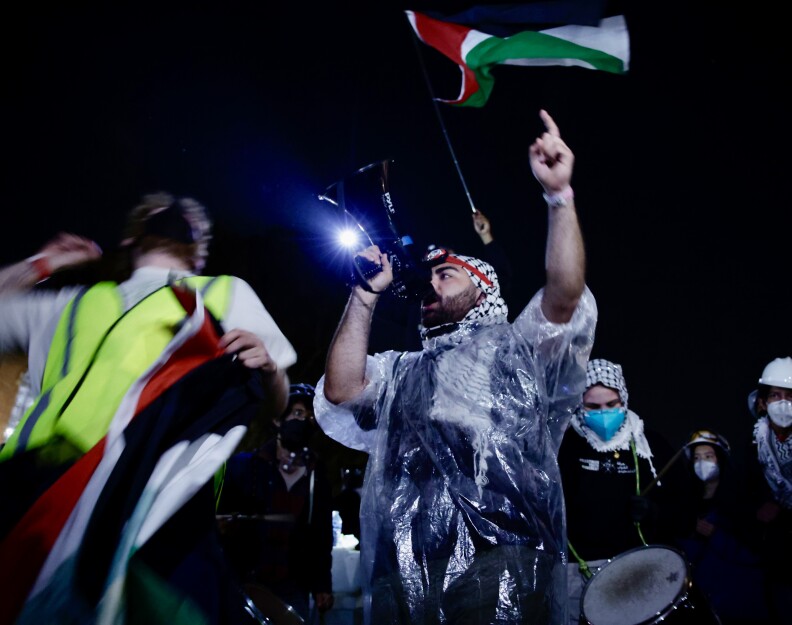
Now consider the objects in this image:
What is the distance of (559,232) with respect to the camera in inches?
83.9

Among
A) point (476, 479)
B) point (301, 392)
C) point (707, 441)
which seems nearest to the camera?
point (476, 479)

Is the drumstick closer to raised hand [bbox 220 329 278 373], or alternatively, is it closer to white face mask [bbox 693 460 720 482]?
white face mask [bbox 693 460 720 482]

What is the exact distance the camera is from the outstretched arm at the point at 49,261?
1641 millimetres

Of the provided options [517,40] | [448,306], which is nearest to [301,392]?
[448,306]

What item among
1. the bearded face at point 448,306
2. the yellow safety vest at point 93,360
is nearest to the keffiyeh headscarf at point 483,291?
the bearded face at point 448,306

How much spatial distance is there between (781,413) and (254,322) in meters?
4.95

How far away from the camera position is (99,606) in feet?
3.94

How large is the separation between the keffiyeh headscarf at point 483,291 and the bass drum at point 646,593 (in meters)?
1.62

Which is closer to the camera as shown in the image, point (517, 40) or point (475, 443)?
point (475, 443)

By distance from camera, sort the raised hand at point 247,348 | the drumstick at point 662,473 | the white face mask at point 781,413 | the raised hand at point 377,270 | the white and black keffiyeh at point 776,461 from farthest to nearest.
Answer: the white face mask at point 781,413 < the white and black keffiyeh at point 776,461 < the drumstick at point 662,473 < the raised hand at point 377,270 < the raised hand at point 247,348

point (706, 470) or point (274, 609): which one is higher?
point (274, 609)

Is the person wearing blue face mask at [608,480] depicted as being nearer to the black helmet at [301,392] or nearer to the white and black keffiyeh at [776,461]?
the white and black keffiyeh at [776,461]

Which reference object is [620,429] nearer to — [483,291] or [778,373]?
[778,373]

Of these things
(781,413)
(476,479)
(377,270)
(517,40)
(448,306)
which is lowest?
(781,413)
